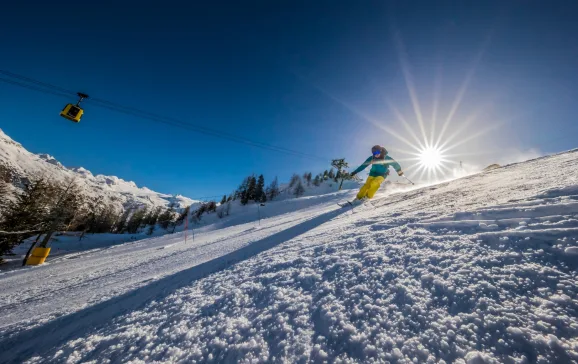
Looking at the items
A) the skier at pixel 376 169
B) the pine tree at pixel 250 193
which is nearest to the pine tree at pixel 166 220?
the pine tree at pixel 250 193

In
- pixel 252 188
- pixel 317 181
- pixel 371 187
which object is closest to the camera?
pixel 371 187

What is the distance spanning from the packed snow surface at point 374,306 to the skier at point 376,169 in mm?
6026

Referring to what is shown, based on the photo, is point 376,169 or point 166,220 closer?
point 376,169

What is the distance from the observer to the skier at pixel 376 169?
9422 mm

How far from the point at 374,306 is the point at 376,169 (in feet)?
28.1

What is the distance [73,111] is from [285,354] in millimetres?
12147

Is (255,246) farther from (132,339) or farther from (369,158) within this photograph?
(369,158)

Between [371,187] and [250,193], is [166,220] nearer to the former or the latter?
[250,193]

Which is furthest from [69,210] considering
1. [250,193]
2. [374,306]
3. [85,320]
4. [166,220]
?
[166,220]

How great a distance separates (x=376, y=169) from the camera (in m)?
9.70

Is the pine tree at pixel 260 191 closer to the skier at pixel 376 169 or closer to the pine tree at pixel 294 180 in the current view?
the pine tree at pixel 294 180

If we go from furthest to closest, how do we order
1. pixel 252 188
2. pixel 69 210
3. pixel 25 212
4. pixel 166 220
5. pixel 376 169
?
1. pixel 166 220
2. pixel 252 188
3. pixel 69 210
4. pixel 25 212
5. pixel 376 169

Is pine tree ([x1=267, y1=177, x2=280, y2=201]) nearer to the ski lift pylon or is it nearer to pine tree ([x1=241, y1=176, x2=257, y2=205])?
pine tree ([x1=241, y1=176, x2=257, y2=205])

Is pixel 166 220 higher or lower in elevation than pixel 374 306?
lower
